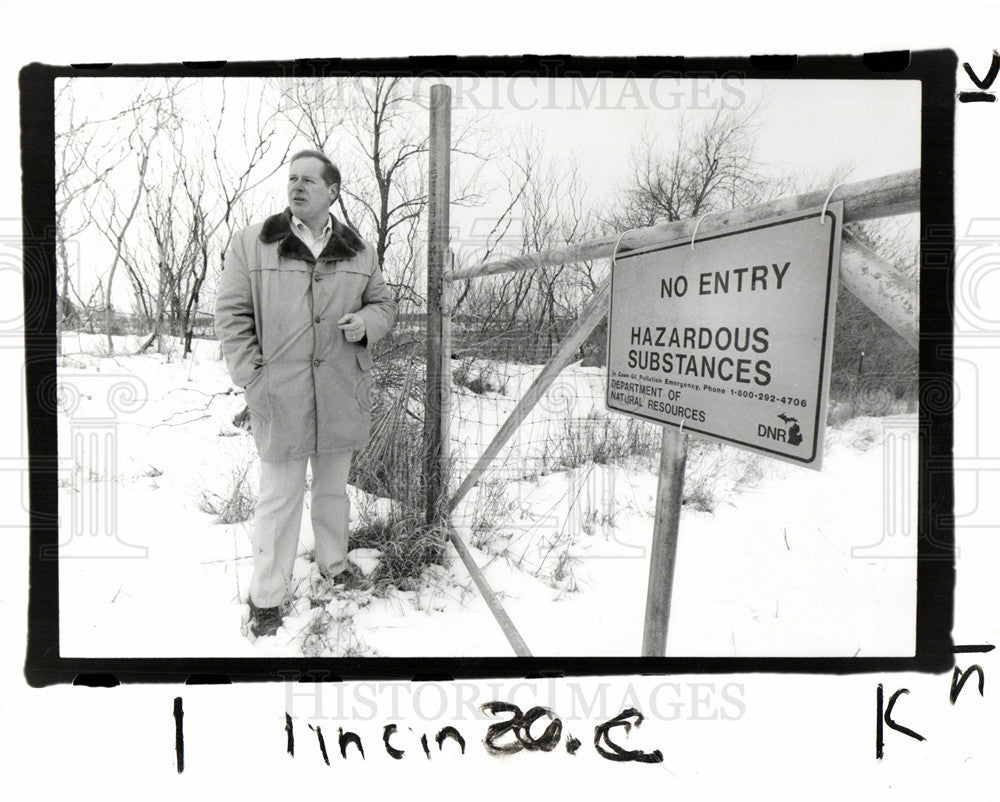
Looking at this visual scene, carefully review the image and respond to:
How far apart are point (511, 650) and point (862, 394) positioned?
1378 millimetres

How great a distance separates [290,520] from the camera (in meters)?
1.79

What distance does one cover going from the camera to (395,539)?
1934 millimetres

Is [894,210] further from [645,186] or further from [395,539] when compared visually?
[395,539]

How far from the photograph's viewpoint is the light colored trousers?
1.73m

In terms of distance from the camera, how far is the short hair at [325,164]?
1575 millimetres

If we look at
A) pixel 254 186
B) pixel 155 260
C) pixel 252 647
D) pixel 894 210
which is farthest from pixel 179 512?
pixel 894 210

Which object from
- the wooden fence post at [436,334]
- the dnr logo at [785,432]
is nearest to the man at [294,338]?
the wooden fence post at [436,334]

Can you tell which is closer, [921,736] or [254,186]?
[921,736]

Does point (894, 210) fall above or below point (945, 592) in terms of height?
above

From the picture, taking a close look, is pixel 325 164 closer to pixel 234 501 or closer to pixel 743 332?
pixel 234 501

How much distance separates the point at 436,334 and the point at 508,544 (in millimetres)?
836

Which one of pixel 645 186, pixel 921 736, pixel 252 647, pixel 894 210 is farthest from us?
pixel 645 186

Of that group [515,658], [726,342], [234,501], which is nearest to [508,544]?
[515,658]

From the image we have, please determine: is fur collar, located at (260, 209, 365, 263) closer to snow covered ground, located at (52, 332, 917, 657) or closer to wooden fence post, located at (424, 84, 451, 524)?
wooden fence post, located at (424, 84, 451, 524)
